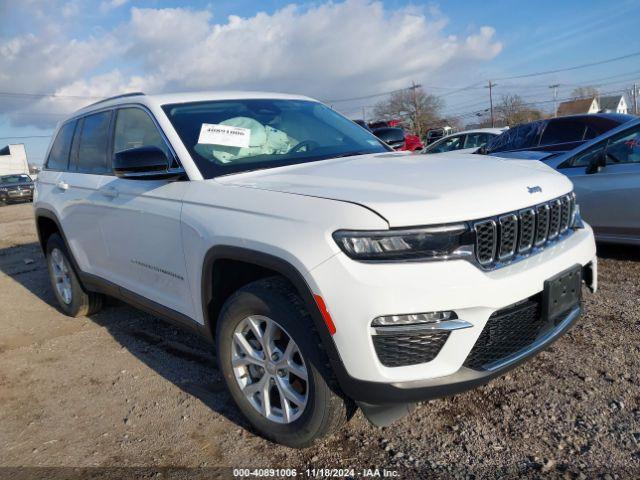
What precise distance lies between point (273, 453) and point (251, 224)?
116 centimetres

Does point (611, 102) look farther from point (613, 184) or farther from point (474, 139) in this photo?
point (613, 184)

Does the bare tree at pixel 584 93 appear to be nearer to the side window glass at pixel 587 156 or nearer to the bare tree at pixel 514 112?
the bare tree at pixel 514 112

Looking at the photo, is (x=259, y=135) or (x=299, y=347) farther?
(x=259, y=135)

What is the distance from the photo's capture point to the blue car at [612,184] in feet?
16.3

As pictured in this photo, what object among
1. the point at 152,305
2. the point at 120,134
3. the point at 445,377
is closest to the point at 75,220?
the point at 120,134

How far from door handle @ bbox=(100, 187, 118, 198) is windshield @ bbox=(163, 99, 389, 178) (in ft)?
2.42

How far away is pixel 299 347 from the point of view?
232 cm

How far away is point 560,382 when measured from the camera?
119 inches

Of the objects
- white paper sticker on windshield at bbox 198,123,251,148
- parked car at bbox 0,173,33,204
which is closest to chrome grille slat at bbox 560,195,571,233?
white paper sticker on windshield at bbox 198,123,251,148

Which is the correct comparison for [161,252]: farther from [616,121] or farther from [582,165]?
[616,121]

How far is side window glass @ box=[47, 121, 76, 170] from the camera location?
476 cm

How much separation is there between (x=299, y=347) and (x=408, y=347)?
1.64 ft

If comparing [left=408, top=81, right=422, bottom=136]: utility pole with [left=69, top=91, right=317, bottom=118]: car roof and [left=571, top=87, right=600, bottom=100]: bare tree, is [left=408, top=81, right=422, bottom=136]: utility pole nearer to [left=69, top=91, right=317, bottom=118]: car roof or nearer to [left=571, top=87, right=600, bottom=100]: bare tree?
[left=571, top=87, right=600, bottom=100]: bare tree

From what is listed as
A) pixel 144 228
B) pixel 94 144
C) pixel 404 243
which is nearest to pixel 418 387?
pixel 404 243
